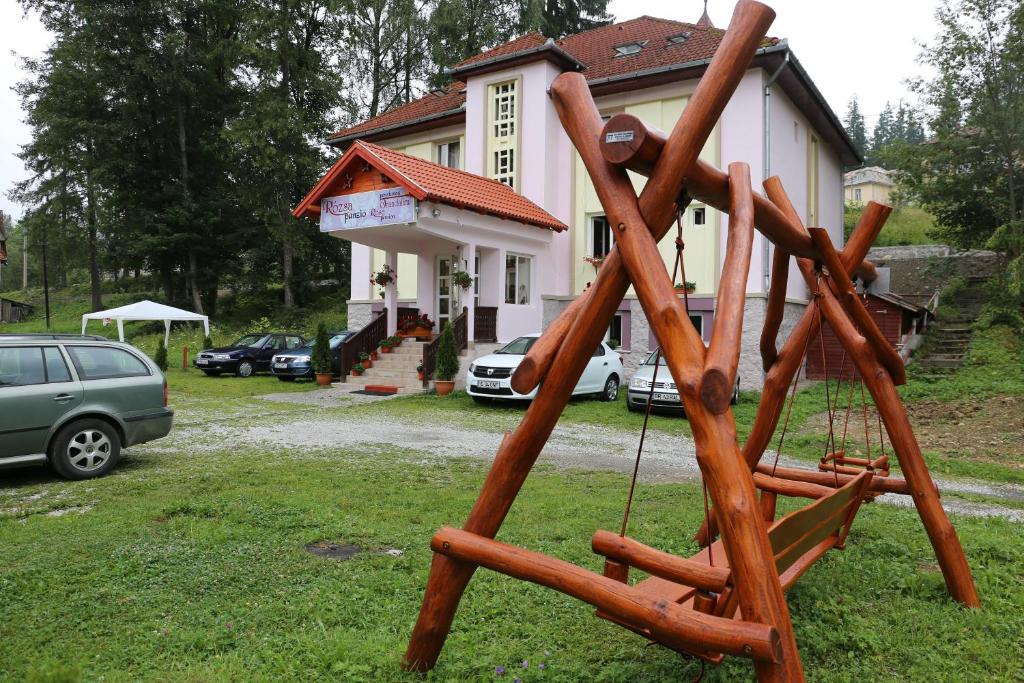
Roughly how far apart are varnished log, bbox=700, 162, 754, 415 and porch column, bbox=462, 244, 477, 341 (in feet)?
47.3

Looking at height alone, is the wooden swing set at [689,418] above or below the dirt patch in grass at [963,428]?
above

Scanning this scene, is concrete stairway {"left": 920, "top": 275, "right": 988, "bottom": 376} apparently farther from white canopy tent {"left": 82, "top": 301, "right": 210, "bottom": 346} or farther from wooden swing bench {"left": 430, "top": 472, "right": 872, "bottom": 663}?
white canopy tent {"left": 82, "top": 301, "right": 210, "bottom": 346}

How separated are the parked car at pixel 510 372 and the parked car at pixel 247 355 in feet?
30.3

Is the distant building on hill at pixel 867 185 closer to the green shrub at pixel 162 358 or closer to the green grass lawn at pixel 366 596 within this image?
the green shrub at pixel 162 358

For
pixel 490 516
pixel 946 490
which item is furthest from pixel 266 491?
pixel 946 490

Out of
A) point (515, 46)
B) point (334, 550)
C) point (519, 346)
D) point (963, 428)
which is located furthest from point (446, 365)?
point (515, 46)

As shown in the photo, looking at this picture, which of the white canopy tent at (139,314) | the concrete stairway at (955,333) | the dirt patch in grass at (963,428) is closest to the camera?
the dirt patch in grass at (963,428)

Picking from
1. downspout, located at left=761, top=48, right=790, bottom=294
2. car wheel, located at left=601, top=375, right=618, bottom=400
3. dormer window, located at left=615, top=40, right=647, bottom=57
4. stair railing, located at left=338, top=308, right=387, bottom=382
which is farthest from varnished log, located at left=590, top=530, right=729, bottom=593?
dormer window, located at left=615, top=40, right=647, bottom=57

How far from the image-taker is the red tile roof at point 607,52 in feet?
63.6

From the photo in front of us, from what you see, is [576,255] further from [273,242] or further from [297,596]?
[273,242]

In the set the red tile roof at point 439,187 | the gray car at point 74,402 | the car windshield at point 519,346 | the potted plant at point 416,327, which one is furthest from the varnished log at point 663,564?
the potted plant at point 416,327

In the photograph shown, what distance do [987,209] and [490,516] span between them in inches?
951

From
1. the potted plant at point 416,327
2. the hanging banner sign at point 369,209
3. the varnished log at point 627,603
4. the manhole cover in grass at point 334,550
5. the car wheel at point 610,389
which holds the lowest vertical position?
the manhole cover in grass at point 334,550

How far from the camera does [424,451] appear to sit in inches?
357
